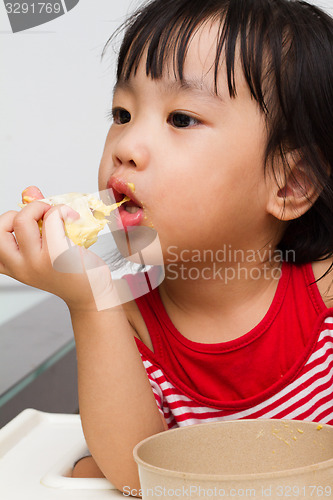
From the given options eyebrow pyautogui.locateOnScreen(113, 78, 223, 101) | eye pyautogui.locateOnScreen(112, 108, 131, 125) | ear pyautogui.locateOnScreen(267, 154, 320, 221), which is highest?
eyebrow pyautogui.locateOnScreen(113, 78, 223, 101)

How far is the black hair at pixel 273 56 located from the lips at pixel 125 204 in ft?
0.47

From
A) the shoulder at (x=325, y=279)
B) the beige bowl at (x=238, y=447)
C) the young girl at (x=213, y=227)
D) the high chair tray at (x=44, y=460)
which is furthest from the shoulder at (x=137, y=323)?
the beige bowl at (x=238, y=447)

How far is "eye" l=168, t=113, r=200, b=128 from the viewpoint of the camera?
73cm

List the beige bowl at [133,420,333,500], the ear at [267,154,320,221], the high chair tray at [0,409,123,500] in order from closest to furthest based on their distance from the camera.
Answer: the beige bowl at [133,420,333,500], the high chair tray at [0,409,123,500], the ear at [267,154,320,221]

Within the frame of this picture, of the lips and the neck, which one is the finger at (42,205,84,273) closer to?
the lips

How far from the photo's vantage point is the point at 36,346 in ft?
3.89

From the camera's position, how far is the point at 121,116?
2.63 ft

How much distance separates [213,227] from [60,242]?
0.82ft

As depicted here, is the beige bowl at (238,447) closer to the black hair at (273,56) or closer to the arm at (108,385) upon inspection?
the arm at (108,385)

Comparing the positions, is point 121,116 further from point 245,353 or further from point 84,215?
point 245,353

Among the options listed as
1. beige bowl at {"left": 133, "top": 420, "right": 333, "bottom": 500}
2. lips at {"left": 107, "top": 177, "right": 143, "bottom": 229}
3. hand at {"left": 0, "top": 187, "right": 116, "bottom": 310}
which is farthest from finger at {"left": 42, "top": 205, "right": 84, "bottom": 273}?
beige bowl at {"left": 133, "top": 420, "right": 333, "bottom": 500}

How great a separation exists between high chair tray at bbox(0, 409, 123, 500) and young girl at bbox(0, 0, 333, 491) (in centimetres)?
4

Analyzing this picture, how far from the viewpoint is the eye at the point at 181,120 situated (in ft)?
2.41

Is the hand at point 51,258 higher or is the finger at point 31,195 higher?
the finger at point 31,195
